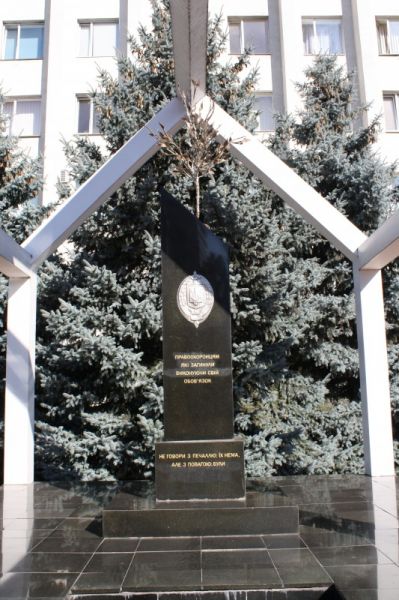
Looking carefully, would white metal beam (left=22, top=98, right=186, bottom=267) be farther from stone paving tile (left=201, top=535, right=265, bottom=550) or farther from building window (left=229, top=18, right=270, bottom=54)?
building window (left=229, top=18, right=270, bottom=54)

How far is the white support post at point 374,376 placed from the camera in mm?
6566

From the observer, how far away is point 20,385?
6844mm

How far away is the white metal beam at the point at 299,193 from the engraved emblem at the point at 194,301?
251 centimetres

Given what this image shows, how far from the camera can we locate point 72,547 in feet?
13.1

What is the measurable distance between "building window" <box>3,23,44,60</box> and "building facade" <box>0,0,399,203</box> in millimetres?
27

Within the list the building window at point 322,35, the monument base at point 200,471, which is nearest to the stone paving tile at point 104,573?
the monument base at point 200,471

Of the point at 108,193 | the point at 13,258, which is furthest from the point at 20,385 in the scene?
the point at 108,193

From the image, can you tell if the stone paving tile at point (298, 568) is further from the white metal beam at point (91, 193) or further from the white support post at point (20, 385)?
the white metal beam at point (91, 193)

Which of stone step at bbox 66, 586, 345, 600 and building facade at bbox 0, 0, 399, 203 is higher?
building facade at bbox 0, 0, 399, 203

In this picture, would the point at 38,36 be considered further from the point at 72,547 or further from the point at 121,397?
the point at 72,547

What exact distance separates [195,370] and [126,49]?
→ 36.8ft

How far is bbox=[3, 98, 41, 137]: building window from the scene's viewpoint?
1378cm

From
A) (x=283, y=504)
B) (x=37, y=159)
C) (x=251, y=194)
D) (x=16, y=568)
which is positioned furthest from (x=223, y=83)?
(x=16, y=568)

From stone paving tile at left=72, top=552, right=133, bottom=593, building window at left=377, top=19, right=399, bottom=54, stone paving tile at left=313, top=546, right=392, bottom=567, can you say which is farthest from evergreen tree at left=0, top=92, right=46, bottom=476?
building window at left=377, top=19, right=399, bottom=54
